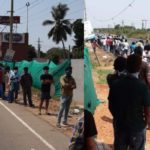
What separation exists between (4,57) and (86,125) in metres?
0.62

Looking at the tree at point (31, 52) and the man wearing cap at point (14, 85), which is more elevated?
the tree at point (31, 52)

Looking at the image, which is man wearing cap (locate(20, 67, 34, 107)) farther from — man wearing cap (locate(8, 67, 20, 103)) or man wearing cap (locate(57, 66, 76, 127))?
man wearing cap (locate(57, 66, 76, 127))

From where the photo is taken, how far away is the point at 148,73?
284 centimetres

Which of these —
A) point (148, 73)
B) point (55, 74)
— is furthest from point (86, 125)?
point (148, 73)

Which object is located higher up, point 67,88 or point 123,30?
point 123,30

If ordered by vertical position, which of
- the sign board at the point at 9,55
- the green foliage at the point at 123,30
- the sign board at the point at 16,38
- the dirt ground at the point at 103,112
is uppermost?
the green foliage at the point at 123,30

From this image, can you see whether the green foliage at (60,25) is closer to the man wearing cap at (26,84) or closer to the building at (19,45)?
the building at (19,45)

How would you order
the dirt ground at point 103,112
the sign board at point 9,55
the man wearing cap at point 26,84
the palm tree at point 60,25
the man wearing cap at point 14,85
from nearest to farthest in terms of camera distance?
the palm tree at point 60,25 → the sign board at point 9,55 → the man wearing cap at point 26,84 → the man wearing cap at point 14,85 → the dirt ground at point 103,112

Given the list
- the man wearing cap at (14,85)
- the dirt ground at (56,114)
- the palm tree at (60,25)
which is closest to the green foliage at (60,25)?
the palm tree at (60,25)

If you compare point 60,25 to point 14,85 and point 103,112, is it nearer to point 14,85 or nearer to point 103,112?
point 14,85

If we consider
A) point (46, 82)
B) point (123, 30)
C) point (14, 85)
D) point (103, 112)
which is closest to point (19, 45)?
point (46, 82)

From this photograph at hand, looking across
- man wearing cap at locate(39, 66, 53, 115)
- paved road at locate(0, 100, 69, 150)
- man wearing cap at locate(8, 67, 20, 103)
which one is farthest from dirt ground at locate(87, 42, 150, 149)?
man wearing cap at locate(39, 66, 53, 115)

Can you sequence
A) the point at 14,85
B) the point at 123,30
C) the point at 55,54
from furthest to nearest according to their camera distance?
the point at 123,30 < the point at 14,85 < the point at 55,54

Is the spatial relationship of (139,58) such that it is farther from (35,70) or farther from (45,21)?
(45,21)
